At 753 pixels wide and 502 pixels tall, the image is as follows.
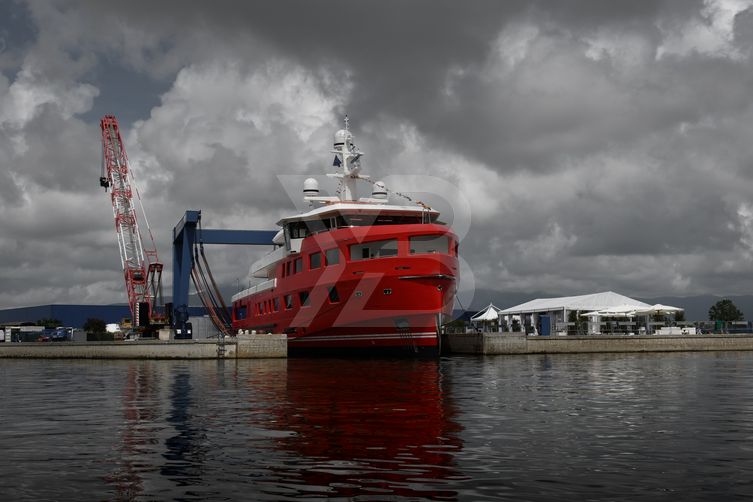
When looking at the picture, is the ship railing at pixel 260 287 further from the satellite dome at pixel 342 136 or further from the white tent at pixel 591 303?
Answer: the white tent at pixel 591 303

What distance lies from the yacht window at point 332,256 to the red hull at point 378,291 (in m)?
0.17

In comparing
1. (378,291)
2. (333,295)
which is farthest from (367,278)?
(333,295)

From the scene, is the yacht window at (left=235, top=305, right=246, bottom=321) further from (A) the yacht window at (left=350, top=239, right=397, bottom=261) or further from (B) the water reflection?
(B) the water reflection

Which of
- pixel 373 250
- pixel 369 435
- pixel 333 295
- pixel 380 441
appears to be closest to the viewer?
pixel 380 441

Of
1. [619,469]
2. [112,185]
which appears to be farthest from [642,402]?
[112,185]

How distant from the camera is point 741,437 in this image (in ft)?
47.9

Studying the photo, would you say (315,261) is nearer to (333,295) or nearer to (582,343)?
(333,295)

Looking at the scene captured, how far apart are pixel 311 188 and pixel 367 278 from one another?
1661cm

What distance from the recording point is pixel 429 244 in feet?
146

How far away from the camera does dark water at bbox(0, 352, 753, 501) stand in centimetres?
1030

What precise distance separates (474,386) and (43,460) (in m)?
17.5

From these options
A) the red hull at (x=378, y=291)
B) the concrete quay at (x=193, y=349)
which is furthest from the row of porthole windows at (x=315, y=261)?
the concrete quay at (x=193, y=349)

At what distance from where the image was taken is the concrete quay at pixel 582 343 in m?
54.3

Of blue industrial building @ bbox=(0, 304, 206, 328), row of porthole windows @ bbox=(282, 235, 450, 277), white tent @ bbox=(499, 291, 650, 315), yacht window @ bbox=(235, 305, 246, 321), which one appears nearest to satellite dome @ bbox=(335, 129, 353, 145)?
row of porthole windows @ bbox=(282, 235, 450, 277)
